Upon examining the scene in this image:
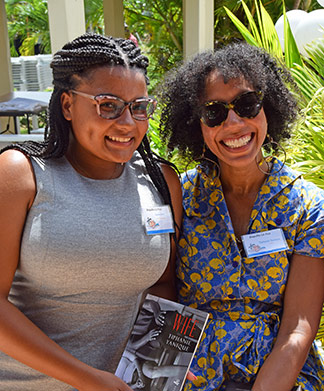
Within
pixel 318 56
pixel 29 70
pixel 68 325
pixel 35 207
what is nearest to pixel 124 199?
pixel 35 207

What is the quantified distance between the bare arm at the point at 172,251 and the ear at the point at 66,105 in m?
0.43

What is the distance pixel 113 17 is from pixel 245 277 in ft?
22.7

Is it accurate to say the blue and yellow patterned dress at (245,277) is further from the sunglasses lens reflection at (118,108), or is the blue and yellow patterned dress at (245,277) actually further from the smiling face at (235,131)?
the sunglasses lens reflection at (118,108)

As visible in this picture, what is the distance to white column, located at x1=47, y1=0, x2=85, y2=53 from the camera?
3961 mm

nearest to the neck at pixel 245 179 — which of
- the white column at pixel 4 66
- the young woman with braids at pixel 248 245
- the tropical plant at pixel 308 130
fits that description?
the young woman with braids at pixel 248 245

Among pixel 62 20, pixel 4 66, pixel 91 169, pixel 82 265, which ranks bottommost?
pixel 4 66

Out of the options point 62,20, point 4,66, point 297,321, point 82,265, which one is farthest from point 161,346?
point 4,66

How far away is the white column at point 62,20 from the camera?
13.0 ft

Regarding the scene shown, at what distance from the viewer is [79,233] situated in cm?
178

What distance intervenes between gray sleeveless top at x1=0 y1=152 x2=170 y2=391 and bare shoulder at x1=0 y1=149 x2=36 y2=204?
27 millimetres

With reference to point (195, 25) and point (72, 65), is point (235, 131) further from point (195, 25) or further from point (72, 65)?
point (195, 25)

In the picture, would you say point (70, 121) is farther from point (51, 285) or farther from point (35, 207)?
point (51, 285)

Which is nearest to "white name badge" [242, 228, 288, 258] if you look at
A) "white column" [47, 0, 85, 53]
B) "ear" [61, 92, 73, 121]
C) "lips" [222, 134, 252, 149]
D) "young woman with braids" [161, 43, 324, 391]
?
"young woman with braids" [161, 43, 324, 391]

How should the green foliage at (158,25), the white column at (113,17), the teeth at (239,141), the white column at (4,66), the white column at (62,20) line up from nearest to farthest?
the teeth at (239,141), the white column at (62,20), the white column at (113,17), the white column at (4,66), the green foliage at (158,25)
